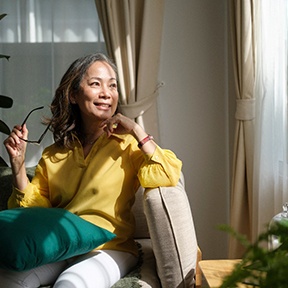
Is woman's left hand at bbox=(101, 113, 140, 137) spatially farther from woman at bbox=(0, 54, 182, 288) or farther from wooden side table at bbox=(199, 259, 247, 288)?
wooden side table at bbox=(199, 259, 247, 288)

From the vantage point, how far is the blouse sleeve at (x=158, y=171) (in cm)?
206

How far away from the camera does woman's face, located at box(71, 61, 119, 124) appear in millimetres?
2328

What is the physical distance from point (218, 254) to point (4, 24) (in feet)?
5.92

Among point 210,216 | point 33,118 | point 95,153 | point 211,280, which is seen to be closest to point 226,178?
point 210,216

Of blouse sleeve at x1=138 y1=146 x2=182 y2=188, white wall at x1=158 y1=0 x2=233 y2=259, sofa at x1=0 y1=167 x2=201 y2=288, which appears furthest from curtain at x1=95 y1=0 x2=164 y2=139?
sofa at x1=0 y1=167 x2=201 y2=288

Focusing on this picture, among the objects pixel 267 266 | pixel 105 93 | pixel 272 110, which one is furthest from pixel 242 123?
pixel 267 266

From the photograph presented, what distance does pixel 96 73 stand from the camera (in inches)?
92.7

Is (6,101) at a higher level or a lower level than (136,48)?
lower

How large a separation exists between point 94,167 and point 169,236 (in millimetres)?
422

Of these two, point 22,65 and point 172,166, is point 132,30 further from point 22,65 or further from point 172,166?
point 172,166

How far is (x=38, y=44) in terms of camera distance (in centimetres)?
344

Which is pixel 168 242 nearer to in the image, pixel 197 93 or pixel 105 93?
pixel 105 93

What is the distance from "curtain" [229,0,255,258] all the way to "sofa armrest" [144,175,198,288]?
3.47 feet

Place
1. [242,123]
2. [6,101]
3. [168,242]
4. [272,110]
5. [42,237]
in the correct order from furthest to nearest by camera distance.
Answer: [242,123]
[6,101]
[272,110]
[168,242]
[42,237]
